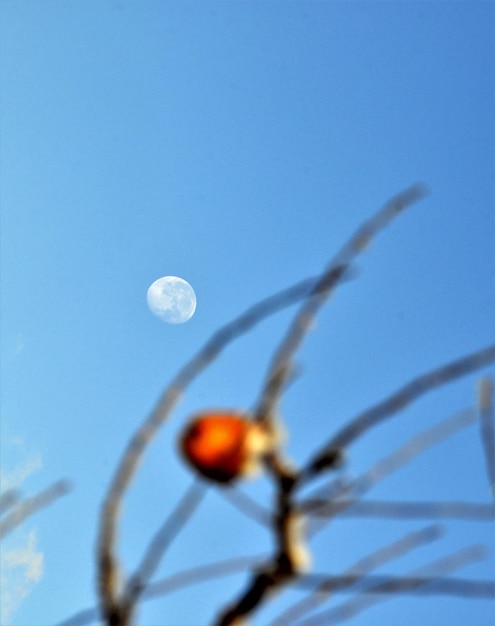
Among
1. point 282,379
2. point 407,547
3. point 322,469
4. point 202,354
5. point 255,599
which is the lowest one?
point 407,547

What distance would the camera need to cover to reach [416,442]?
1.63 metres

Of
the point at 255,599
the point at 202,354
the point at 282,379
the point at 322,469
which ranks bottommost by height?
the point at 255,599

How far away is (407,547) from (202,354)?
0.80 metres

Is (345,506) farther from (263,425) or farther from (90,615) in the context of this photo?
(90,615)

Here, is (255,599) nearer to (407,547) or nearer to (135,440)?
(407,547)

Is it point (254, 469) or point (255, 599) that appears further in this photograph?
point (254, 469)

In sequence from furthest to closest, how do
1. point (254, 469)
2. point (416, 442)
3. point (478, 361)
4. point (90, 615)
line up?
point (254, 469) < point (90, 615) < point (416, 442) < point (478, 361)

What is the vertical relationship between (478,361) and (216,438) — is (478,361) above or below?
below

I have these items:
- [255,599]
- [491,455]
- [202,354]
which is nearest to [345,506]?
[255,599]

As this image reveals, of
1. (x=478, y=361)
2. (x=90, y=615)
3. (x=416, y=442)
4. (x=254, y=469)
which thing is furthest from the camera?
(x=254, y=469)

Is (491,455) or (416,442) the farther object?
(491,455)

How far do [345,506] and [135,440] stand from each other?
62cm

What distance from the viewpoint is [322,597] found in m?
1.72

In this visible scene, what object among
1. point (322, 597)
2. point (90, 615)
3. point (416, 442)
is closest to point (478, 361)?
point (416, 442)
